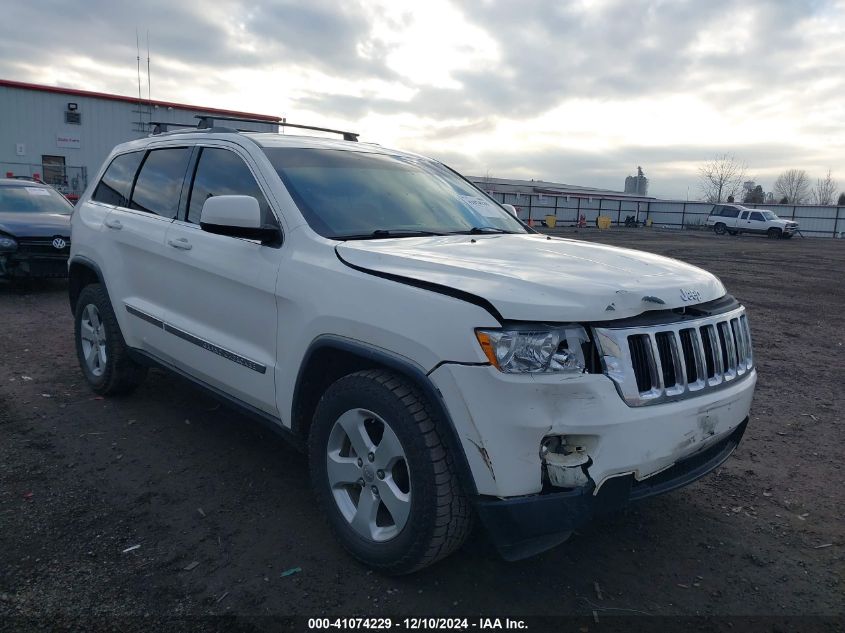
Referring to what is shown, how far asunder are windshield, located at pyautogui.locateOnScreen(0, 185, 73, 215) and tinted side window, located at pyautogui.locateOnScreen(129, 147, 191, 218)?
280 inches

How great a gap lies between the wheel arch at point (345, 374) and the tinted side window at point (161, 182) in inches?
68.9

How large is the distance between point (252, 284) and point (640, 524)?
2.32 metres

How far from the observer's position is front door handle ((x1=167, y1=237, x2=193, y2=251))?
3.84m

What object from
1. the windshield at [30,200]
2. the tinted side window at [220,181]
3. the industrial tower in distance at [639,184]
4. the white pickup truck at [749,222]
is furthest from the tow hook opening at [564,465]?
the industrial tower in distance at [639,184]

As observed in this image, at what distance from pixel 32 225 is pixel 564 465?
966 cm

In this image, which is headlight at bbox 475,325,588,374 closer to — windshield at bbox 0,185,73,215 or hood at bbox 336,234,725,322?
hood at bbox 336,234,725,322

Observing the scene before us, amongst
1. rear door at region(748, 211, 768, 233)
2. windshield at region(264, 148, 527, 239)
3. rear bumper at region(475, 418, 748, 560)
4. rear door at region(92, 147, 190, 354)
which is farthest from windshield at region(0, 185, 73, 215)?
rear door at region(748, 211, 768, 233)

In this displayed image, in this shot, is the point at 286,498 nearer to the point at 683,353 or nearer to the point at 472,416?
the point at 472,416

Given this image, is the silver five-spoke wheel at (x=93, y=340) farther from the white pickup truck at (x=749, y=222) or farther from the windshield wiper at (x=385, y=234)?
the white pickup truck at (x=749, y=222)

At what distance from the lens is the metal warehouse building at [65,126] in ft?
86.1

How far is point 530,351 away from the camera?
2354 millimetres

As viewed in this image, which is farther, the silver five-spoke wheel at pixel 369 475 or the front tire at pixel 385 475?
the silver five-spoke wheel at pixel 369 475

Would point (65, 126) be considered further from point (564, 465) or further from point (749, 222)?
point (749, 222)

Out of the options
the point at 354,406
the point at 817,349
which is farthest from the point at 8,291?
the point at 817,349
